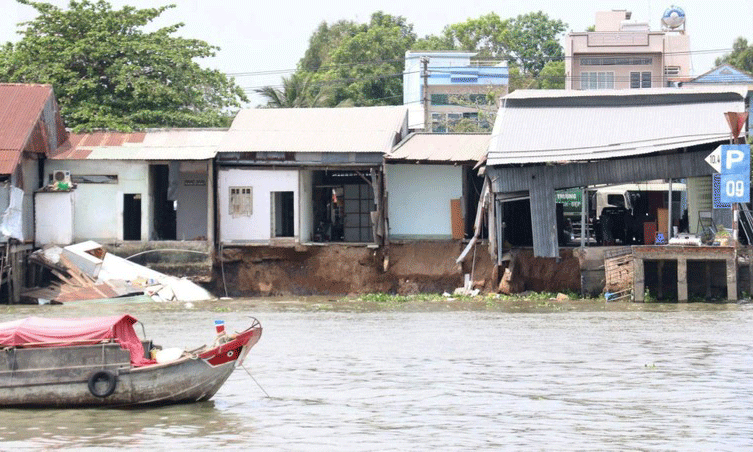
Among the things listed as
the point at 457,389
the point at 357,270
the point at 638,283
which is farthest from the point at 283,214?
the point at 457,389

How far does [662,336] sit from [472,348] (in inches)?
155

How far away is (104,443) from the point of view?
14.8 metres

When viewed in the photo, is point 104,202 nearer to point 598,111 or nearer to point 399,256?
point 399,256

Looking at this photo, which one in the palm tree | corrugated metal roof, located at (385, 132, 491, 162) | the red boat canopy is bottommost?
the red boat canopy

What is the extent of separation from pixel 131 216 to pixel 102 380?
1956 centimetres

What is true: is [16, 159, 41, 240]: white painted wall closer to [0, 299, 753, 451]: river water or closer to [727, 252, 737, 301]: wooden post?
[0, 299, 753, 451]: river water

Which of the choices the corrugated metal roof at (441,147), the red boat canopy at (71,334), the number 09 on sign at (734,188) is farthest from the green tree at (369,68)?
the red boat canopy at (71,334)

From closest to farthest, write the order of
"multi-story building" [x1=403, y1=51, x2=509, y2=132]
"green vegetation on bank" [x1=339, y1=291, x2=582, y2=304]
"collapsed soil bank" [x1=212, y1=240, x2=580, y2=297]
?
1. "green vegetation on bank" [x1=339, y1=291, x2=582, y2=304]
2. "collapsed soil bank" [x1=212, y1=240, x2=580, y2=297]
3. "multi-story building" [x1=403, y1=51, x2=509, y2=132]

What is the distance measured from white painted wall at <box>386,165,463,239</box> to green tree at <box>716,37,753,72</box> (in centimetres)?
4150

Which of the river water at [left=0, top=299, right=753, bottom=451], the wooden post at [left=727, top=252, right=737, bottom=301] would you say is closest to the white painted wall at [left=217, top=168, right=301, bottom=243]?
the river water at [left=0, top=299, right=753, bottom=451]

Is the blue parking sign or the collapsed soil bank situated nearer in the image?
the blue parking sign

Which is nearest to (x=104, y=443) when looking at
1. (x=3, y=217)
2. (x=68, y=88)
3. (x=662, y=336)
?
(x=662, y=336)

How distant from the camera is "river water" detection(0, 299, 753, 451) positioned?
49.1ft

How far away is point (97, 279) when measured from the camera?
3250 centimetres
